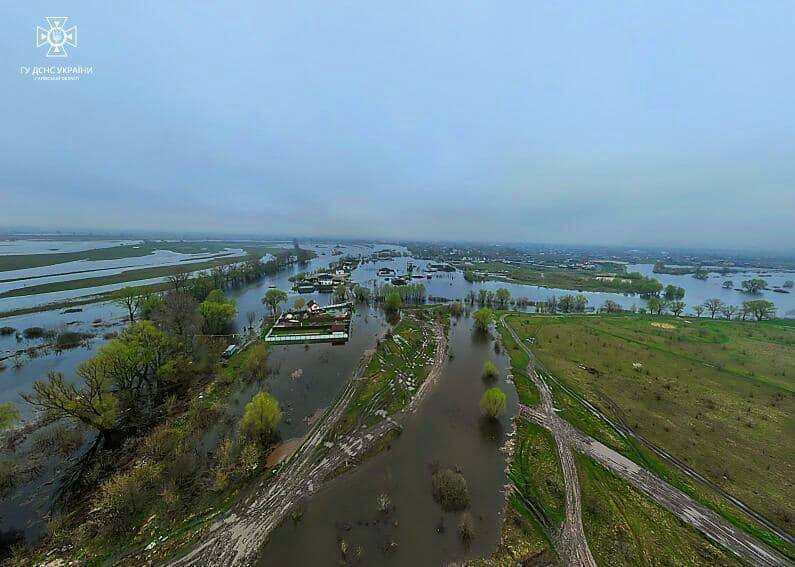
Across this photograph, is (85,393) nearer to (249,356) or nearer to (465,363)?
(249,356)

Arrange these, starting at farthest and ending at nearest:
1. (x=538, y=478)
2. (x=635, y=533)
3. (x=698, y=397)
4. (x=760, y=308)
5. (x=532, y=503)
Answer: (x=760, y=308)
(x=698, y=397)
(x=538, y=478)
(x=532, y=503)
(x=635, y=533)

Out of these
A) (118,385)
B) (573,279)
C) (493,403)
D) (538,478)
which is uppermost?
(573,279)

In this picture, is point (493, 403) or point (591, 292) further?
point (591, 292)

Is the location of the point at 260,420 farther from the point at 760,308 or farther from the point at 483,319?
the point at 760,308

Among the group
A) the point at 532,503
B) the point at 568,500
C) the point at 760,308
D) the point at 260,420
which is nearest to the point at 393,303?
the point at 260,420

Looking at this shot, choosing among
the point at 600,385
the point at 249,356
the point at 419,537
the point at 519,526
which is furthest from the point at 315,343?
the point at 600,385

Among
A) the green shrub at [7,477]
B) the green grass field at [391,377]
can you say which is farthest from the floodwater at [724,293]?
Result: the green shrub at [7,477]

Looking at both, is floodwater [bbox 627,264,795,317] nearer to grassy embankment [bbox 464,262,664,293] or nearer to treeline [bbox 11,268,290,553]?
grassy embankment [bbox 464,262,664,293]

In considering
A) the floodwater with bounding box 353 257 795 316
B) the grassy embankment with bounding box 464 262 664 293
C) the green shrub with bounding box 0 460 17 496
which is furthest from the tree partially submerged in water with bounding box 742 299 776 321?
the green shrub with bounding box 0 460 17 496
